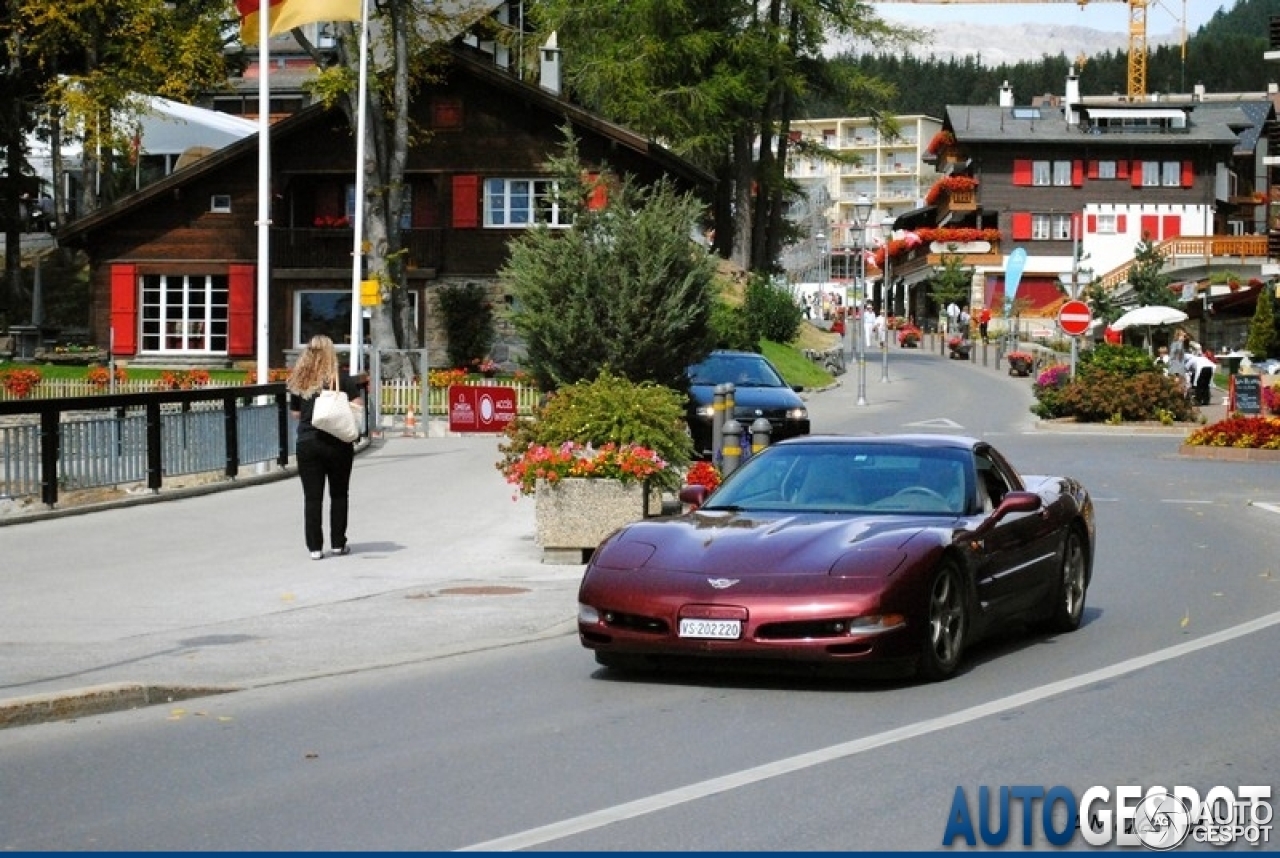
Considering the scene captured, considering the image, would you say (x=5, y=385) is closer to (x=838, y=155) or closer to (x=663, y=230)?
(x=663, y=230)

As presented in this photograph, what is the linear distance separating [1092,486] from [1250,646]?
594 inches

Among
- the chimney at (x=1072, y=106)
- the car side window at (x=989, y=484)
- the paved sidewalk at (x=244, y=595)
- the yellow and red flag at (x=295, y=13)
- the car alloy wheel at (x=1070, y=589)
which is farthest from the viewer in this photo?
the chimney at (x=1072, y=106)

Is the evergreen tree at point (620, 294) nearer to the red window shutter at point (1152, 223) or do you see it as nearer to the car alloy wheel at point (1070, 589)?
the car alloy wheel at point (1070, 589)

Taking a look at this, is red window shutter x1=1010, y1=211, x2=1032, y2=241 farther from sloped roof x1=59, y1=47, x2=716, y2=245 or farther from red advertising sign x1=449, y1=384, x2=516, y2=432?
red advertising sign x1=449, y1=384, x2=516, y2=432

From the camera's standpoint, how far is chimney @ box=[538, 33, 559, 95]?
64375 mm

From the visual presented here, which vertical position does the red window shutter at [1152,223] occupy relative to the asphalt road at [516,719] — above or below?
above

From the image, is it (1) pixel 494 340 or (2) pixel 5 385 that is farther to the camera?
(1) pixel 494 340

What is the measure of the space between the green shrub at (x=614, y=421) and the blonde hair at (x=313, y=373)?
176 cm

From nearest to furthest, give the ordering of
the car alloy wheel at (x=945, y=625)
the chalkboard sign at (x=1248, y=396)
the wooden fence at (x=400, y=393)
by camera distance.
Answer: the car alloy wheel at (x=945, y=625), the wooden fence at (x=400, y=393), the chalkboard sign at (x=1248, y=396)

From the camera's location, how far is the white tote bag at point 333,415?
1739 cm

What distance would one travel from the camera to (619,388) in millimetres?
18266

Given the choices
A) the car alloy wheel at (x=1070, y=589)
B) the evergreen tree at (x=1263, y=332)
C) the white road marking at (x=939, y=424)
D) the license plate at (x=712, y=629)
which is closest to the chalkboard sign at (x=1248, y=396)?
the white road marking at (x=939, y=424)

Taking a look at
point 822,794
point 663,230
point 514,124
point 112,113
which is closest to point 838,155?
point 514,124

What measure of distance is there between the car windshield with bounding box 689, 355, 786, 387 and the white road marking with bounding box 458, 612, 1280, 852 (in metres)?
18.7
